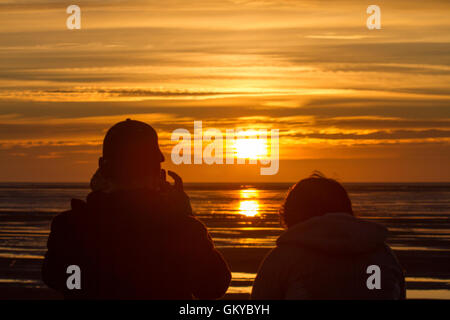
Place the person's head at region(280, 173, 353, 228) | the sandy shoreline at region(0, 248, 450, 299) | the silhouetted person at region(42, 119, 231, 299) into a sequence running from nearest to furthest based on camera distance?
the silhouetted person at region(42, 119, 231, 299) < the person's head at region(280, 173, 353, 228) < the sandy shoreline at region(0, 248, 450, 299)

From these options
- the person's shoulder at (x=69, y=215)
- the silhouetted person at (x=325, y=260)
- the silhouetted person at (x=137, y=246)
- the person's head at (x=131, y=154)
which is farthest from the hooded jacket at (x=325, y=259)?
the person's shoulder at (x=69, y=215)

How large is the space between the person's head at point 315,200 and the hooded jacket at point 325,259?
9 cm

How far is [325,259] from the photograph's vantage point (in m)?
3.62

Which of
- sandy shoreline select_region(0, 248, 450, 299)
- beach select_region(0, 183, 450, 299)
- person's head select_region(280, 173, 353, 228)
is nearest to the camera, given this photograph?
person's head select_region(280, 173, 353, 228)

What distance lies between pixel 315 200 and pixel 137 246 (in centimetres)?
102

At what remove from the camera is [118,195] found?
3.56 metres

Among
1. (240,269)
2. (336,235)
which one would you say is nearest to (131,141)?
(336,235)

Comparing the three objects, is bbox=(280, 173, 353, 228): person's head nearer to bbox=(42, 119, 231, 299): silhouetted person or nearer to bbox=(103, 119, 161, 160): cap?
bbox=(42, 119, 231, 299): silhouetted person

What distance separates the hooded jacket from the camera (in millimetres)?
3578

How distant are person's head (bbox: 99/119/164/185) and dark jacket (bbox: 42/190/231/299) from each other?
12 cm

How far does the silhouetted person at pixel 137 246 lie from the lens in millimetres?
3502

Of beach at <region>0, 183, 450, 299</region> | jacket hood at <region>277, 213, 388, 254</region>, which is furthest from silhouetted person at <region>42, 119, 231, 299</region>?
beach at <region>0, 183, 450, 299</region>

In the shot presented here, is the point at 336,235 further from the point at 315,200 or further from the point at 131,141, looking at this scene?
the point at 131,141

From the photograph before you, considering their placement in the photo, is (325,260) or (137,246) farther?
(325,260)
